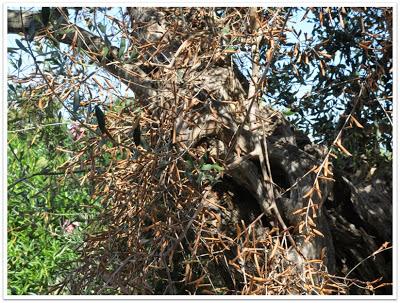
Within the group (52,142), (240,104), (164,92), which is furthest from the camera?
(52,142)

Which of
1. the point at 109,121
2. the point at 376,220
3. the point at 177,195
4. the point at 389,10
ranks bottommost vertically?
the point at 376,220

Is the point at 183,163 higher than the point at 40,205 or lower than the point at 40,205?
higher

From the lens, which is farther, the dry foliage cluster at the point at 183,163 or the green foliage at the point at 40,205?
the green foliage at the point at 40,205

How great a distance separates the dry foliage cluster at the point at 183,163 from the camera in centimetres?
276

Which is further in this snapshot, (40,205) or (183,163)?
(40,205)

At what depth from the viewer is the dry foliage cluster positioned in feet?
9.05

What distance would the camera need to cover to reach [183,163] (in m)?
2.89

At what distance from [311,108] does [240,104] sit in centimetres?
95

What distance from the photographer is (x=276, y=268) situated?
2.80 meters

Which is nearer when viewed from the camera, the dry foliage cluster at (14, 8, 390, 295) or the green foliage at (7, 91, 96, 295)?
the dry foliage cluster at (14, 8, 390, 295)

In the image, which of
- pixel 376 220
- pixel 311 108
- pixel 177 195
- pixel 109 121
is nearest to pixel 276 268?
pixel 177 195
